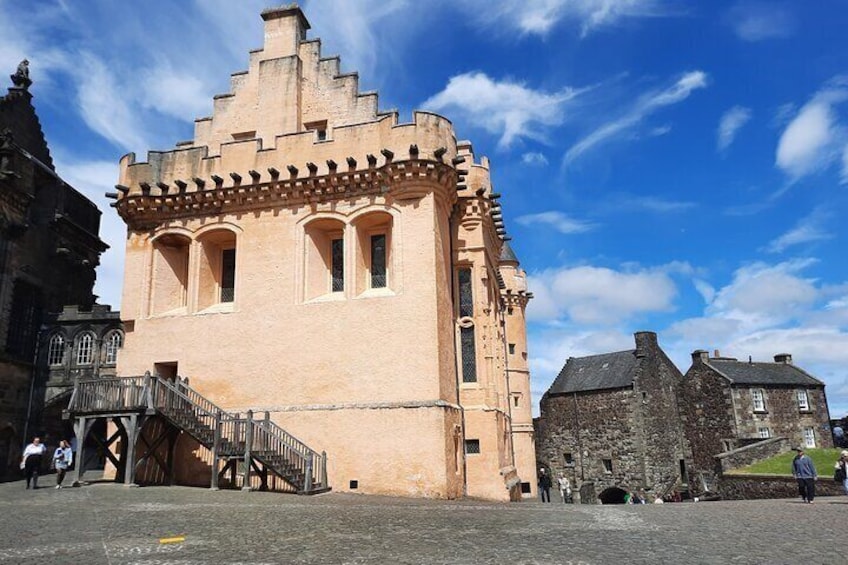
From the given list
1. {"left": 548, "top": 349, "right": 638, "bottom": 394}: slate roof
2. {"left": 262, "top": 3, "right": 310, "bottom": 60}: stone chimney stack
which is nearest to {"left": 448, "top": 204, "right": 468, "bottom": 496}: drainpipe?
{"left": 262, "top": 3, "right": 310, "bottom": 60}: stone chimney stack

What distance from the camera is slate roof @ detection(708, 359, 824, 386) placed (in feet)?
141

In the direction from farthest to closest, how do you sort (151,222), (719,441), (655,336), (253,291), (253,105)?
(655,336) → (719,441) → (253,105) → (151,222) → (253,291)

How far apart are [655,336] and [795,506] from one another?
1436 inches

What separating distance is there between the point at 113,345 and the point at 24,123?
12.0 m

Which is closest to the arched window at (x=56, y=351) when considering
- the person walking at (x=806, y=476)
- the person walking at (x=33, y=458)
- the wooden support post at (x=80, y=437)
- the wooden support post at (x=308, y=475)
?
the person walking at (x=33, y=458)

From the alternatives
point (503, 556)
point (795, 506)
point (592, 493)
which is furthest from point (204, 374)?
point (592, 493)

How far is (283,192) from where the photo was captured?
797 inches

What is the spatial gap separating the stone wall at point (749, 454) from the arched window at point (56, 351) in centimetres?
3212

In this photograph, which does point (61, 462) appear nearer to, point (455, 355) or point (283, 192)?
point (283, 192)

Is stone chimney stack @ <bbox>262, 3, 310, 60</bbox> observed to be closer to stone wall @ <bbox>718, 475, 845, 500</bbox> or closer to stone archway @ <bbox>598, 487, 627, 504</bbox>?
stone wall @ <bbox>718, 475, 845, 500</bbox>

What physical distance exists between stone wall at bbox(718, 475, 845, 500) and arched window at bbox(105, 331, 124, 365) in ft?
92.3

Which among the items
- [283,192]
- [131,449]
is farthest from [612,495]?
[131,449]

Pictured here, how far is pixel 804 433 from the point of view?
43.2 m

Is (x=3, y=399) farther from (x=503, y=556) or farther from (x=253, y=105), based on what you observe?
(x=503, y=556)
